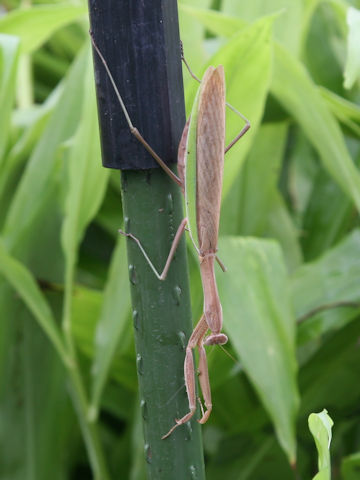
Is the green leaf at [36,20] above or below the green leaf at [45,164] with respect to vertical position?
above

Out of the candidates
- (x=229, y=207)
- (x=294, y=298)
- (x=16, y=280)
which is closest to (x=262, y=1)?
(x=229, y=207)

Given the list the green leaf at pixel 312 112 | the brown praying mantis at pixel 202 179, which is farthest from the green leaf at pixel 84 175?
the brown praying mantis at pixel 202 179

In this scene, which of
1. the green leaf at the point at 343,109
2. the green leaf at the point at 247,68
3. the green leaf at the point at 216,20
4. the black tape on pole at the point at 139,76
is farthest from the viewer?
the green leaf at the point at 343,109

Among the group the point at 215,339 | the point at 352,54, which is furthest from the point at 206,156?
the point at 352,54

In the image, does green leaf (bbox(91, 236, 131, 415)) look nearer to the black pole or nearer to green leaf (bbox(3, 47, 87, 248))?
green leaf (bbox(3, 47, 87, 248))

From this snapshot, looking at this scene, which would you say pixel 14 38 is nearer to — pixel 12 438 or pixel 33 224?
pixel 33 224

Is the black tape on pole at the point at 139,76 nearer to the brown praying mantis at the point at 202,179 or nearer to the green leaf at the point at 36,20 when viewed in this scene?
the brown praying mantis at the point at 202,179
